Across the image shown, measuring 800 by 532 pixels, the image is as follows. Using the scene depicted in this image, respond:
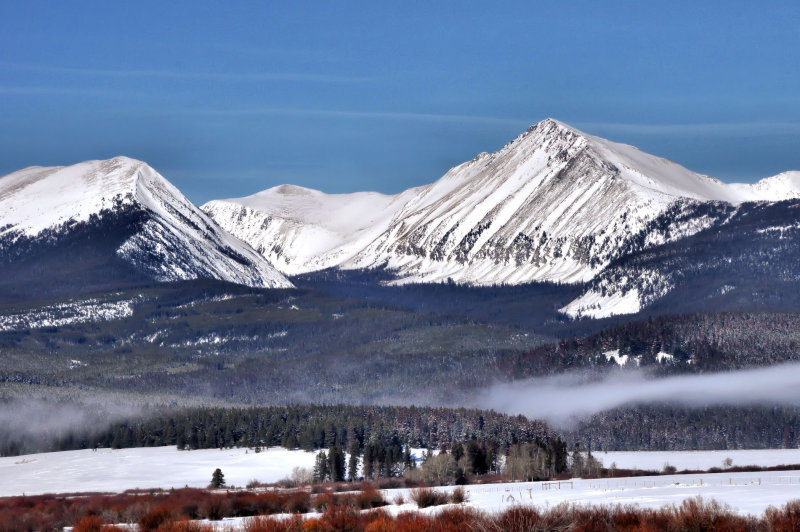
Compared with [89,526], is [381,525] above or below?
below

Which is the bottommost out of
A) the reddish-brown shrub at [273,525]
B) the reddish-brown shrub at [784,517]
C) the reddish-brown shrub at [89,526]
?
the reddish-brown shrub at [784,517]

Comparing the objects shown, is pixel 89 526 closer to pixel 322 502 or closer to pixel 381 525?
pixel 381 525

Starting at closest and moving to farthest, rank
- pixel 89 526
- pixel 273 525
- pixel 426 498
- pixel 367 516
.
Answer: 1. pixel 273 525
2. pixel 367 516
3. pixel 89 526
4. pixel 426 498

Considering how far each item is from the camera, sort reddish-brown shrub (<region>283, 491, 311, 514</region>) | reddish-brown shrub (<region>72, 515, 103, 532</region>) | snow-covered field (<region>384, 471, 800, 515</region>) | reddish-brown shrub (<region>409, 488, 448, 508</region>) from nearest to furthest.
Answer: reddish-brown shrub (<region>72, 515, 103, 532</region>) → snow-covered field (<region>384, 471, 800, 515</region>) → reddish-brown shrub (<region>409, 488, 448, 508</region>) → reddish-brown shrub (<region>283, 491, 311, 514</region>)

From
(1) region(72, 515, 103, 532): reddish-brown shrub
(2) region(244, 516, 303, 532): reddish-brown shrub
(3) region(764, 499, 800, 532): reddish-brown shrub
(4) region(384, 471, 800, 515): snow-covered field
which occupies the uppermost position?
(4) region(384, 471, 800, 515): snow-covered field

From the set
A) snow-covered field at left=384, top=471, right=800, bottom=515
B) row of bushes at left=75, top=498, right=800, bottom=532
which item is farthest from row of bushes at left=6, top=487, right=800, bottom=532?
snow-covered field at left=384, top=471, right=800, bottom=515

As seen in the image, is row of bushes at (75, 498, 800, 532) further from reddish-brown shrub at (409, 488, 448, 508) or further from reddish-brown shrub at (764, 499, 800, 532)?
reddish-brown shrub at (409, 488, 448, 508)

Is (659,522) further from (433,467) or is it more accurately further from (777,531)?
(433,467)

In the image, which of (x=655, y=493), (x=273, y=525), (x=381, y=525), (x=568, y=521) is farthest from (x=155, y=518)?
(x=655, y=493)

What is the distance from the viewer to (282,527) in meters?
87.9

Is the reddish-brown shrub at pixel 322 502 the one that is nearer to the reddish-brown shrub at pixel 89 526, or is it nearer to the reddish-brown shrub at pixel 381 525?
the reddish-brown shrub at pixel 89 526

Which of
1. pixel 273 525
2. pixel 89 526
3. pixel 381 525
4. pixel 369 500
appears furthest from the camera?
pixel 369 500

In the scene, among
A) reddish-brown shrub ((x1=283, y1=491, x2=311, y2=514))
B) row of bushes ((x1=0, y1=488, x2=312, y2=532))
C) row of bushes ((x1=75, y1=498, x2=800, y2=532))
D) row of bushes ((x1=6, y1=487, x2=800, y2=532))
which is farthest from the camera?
reddish-brown shrub ((x1=283, y1=491, x2=311, y2=514))

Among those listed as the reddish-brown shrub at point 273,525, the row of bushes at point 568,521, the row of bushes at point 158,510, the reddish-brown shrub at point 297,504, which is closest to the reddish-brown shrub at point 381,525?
the row of bushes at point 568,521
